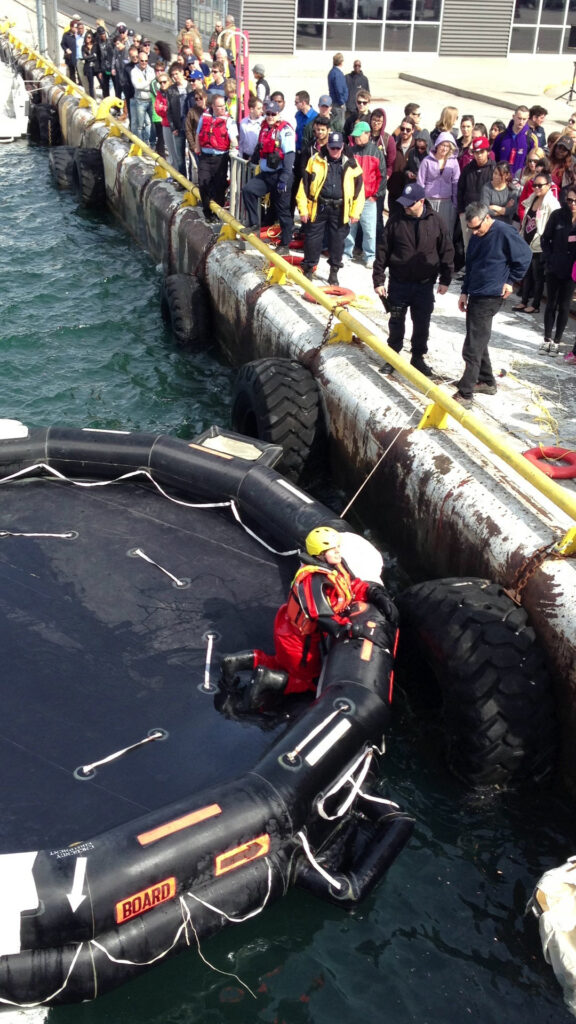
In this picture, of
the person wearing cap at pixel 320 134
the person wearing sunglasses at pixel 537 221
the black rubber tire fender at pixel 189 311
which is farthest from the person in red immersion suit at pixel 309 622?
the black rubber tire fender at pixel 189 311

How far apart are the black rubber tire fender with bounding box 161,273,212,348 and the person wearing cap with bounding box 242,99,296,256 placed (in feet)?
3.79

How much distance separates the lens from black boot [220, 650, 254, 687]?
6.08 metres

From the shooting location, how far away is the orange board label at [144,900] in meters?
4.64

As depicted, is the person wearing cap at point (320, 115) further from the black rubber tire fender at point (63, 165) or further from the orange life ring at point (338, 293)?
the black rubber tire fender at point (63, 165)

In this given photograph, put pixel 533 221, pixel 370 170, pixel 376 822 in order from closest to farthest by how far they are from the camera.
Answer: pixel 376 822
pixel 533 221
pixel 370 170

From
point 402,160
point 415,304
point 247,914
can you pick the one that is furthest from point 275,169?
point 247,914

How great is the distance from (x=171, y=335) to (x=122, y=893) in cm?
910

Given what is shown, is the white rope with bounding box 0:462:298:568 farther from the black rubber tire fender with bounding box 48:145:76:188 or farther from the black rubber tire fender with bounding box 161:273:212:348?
the black rubber tire fender with bounding box 48:145:76:188

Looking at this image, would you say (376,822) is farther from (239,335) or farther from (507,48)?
(507,48)

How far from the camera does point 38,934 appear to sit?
4531 millimetres

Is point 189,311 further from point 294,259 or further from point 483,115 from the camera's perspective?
point 483,115

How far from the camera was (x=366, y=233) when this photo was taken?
1150 cm

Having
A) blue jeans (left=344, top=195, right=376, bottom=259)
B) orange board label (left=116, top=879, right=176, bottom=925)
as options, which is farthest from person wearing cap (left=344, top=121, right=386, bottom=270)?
orange board label (left=116, top=879, right=176, bottom=925)

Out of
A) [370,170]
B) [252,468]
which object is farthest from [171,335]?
[252,468]
